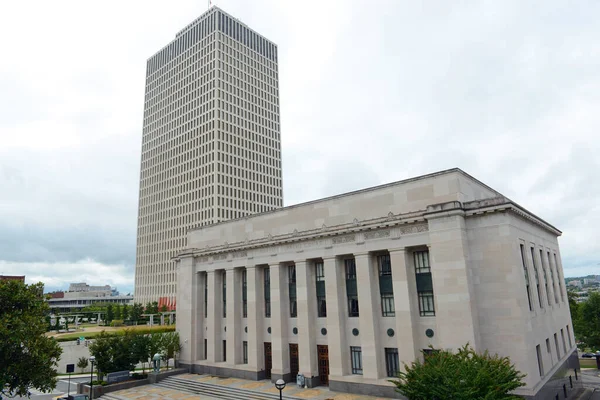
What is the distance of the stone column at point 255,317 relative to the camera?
126 ft

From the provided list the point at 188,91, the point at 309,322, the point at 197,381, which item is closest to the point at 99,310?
the point at 188,91

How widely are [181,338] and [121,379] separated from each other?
24.3 feet

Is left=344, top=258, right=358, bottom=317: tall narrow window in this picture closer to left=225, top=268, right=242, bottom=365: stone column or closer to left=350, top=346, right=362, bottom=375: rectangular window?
left=350, top=346, right=362, bottom=375: rectangular window

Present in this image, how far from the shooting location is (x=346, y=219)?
A: 3491 centimetres

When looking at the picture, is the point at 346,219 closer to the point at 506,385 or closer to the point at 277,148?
the point at 506,385

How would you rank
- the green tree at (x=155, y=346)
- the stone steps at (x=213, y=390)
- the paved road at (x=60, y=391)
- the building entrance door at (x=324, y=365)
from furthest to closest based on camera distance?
the green tree at (x=155, y=346) < the paved road at (x=60, y=391) < the building entrance door at (x=324, y=365) < the stone steps at (x=213, y=390)

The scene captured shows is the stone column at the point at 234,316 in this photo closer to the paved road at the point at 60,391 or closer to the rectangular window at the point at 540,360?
the paved road at the point at 60,391

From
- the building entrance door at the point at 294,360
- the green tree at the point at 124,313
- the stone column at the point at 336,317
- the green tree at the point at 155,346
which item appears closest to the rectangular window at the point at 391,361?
the stone column at the point at 336,317

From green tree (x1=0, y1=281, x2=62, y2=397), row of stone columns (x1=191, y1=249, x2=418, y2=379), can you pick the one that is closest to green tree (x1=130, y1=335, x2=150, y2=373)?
row of stone columns (x1=191, y1=249, x2=418, y2=379)

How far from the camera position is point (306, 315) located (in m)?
35.1

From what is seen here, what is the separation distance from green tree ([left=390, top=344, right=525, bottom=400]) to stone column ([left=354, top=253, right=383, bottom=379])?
9457 mm

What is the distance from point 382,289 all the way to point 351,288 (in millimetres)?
2810

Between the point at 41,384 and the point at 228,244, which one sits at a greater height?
the point at 228,244

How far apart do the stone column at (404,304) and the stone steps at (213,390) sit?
9240mm
